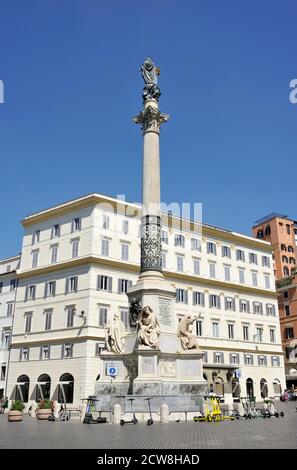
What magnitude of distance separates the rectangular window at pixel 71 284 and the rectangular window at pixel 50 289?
6.74ft

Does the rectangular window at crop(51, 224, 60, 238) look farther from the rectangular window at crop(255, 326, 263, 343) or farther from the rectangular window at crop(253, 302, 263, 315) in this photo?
the rectangular window at crop(255, 326, 263, 343)

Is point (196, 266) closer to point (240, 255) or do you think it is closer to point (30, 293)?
point (240, 255)

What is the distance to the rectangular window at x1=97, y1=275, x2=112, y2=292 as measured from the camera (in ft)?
156

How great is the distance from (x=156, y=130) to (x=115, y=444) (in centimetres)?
2013

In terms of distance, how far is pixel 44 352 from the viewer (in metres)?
48.2

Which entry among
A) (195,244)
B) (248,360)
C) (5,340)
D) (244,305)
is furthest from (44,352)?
(244,305)

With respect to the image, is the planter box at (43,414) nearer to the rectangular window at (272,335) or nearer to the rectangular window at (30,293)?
the rectangular window at (30,293)

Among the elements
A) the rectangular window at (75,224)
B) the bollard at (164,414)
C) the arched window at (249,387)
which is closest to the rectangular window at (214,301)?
the arched window at (249,387)

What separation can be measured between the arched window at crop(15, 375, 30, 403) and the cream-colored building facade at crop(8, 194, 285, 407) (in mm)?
102

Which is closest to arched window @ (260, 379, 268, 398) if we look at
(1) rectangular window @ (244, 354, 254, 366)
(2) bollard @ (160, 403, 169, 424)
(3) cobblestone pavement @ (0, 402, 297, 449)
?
(1) rectangular window @ (244, 354, 254, 366)

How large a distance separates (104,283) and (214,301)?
15.5 meters

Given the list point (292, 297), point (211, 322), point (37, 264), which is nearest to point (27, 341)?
point (37, 264)

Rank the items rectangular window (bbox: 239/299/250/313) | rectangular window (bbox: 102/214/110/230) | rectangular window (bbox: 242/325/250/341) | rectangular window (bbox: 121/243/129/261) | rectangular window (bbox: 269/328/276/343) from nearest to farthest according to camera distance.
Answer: rectangular window (bbox: 102/214/110/230), rectangular window (bbox: 121/243/129/261), rectangular window (bbox: 242/325/250/341), rectangular window (bbox: 239/299/250/313), rectangular window (bbox: 269/328/276/343)
